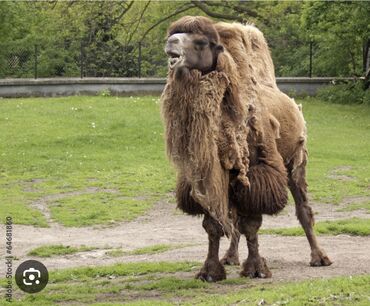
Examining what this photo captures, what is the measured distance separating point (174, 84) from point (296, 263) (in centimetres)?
296

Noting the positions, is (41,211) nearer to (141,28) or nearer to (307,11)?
(307,11)

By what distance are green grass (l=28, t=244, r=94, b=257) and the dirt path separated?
17cm

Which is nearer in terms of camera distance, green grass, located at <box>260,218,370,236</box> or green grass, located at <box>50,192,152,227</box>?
green grass, located at <box>260,218,370,236</box>

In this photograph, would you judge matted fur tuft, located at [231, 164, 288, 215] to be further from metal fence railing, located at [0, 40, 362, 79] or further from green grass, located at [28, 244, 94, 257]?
metal fence railing, located at [0, 40, 362, 79]

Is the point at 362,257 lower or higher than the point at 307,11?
lower

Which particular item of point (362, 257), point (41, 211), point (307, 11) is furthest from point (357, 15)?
point (362, 257)

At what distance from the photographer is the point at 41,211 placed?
1641cm

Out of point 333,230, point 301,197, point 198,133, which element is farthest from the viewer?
point 333,230

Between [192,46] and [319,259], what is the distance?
3099 millimetres

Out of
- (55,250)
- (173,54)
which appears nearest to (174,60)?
(173,54)

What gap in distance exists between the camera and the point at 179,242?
13.6 m

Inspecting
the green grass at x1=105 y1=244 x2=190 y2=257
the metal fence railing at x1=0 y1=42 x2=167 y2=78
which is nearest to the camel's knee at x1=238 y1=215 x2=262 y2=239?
the green grass at x1=105 y1=244 x2=190 y2=257

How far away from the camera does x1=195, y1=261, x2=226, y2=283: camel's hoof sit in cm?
909

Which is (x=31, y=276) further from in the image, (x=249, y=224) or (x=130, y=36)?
(x=130, y=36)
